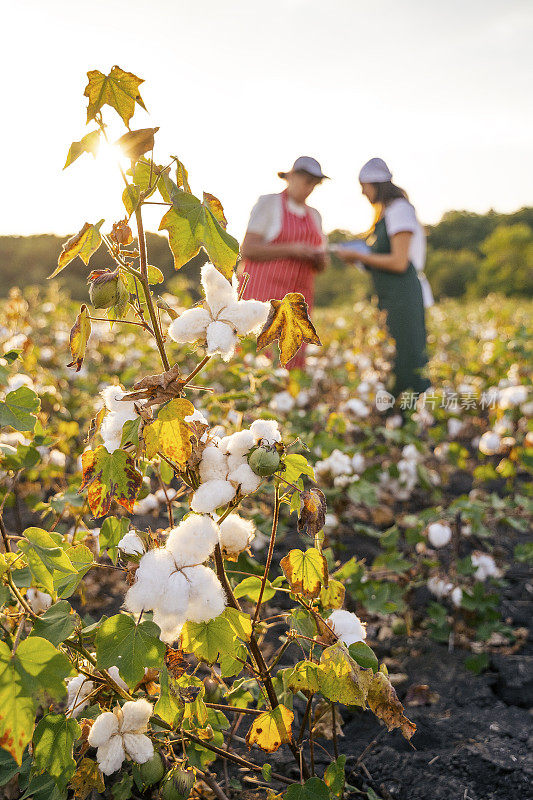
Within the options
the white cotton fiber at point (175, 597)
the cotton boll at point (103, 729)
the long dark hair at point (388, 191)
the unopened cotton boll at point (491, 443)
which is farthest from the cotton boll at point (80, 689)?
the long dark hair at point (388, 191)

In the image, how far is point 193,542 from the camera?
32.3 inches

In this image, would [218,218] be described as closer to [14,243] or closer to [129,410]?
[129,410]

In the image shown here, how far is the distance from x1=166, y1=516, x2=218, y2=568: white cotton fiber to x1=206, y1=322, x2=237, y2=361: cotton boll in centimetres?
23

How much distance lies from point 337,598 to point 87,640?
0.44m

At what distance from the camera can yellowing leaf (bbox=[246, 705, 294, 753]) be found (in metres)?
1.00

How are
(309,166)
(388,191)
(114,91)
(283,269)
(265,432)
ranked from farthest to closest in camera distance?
(388,191) → (283,269) → (309,166) → (265,432) → (114,91)

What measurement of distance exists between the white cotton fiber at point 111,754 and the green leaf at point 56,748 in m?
0.07

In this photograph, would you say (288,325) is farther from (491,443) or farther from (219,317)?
(491,443)

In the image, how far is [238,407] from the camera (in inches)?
92.7

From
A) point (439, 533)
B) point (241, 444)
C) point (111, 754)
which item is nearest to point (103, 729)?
point (111, 754)

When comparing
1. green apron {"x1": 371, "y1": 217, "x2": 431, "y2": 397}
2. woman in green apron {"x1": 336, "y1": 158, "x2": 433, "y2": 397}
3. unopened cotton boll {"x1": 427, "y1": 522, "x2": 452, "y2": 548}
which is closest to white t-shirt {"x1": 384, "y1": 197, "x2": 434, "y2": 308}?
woman in green apron {"x1": 336, "y1": 158, "x2": 433, "y2": 397}

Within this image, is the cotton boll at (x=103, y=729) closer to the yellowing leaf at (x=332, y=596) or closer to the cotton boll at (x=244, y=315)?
the yellowing leaf at (x=332, y=596)

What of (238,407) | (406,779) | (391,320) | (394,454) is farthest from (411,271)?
(406,779)

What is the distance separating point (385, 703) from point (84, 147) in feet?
2.94
